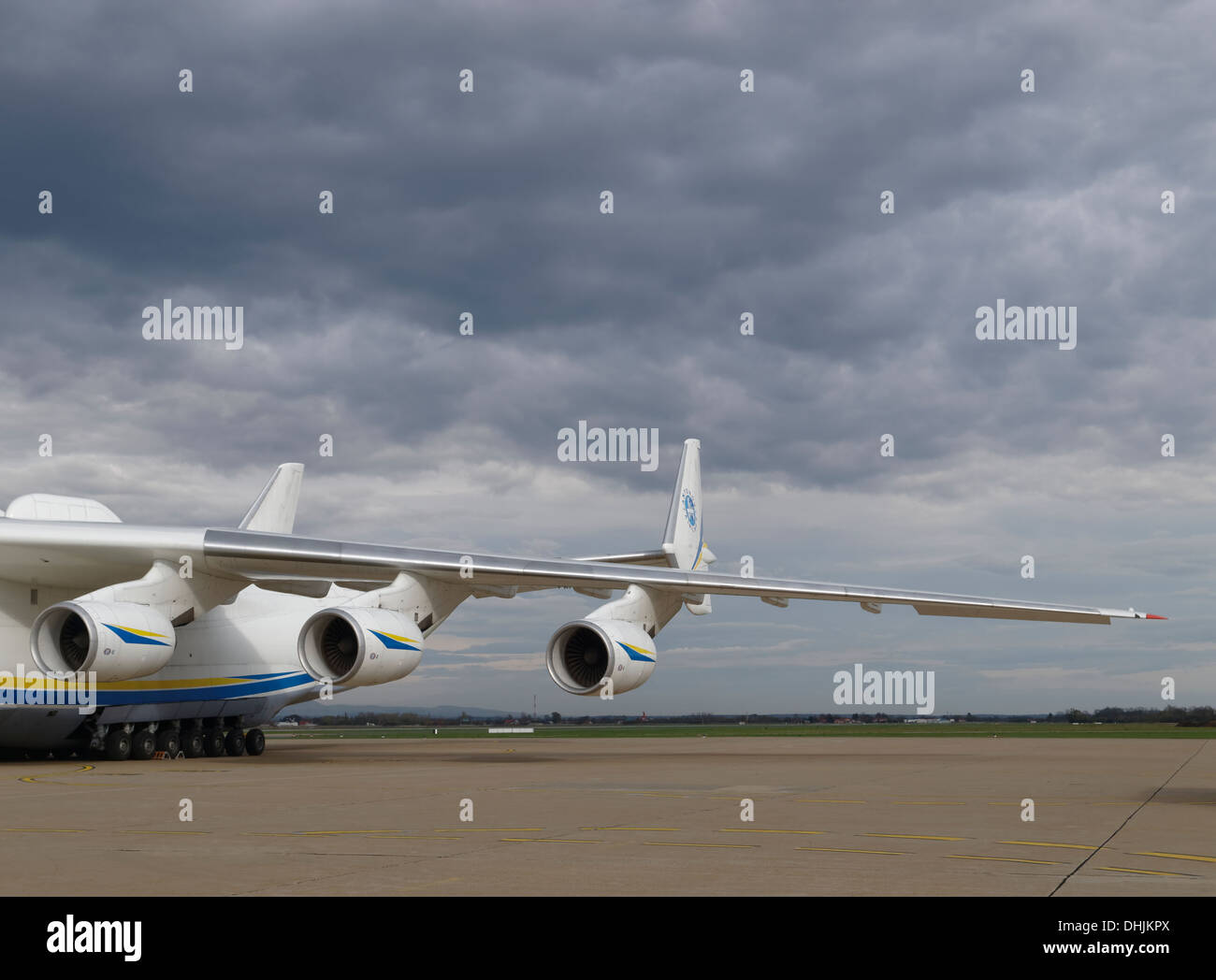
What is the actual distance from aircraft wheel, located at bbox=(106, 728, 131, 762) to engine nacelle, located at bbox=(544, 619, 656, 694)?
28.9 ft

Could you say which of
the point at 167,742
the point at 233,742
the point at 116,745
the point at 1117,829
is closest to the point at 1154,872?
the point at 1117,829

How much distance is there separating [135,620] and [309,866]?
12812 mm

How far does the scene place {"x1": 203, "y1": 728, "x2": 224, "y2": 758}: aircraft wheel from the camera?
85.2 feet

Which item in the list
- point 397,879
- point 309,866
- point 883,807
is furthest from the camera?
point 883,807

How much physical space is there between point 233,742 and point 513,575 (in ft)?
29.7

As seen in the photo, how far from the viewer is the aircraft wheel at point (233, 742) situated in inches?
1051

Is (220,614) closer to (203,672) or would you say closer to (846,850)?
(203,672)

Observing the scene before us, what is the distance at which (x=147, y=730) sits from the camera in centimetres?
2422

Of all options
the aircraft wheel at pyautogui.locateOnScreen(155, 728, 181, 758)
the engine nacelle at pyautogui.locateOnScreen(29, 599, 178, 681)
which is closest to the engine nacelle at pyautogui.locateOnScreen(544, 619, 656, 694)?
the engine nacelle at pyautogui.locateOnScreen(29, 599, 178, 681)

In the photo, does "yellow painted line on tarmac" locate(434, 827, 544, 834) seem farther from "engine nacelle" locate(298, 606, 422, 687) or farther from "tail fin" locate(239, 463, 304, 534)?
"tail fin" locate(239, 463, 304, 534)

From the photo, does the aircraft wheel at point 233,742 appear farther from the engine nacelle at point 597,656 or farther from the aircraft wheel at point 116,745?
the engine nacelle at point 597,656
